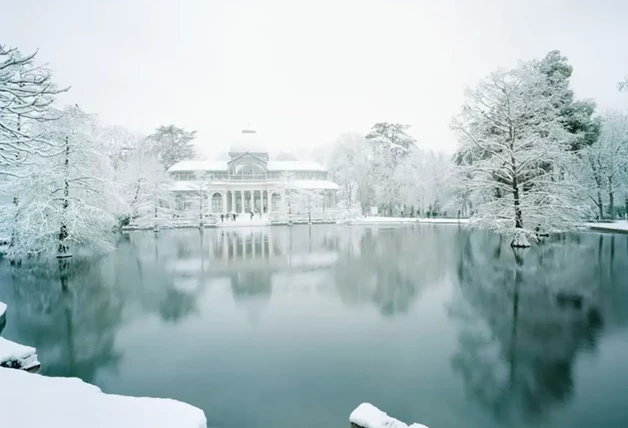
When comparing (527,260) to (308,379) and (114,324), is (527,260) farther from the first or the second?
(114,324)

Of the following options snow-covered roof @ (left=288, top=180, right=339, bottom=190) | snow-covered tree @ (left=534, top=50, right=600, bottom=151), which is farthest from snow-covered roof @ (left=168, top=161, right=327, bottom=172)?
snow-covered tree @ (left=534, top=50, right=600, bottom=151)

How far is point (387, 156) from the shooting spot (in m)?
51.1

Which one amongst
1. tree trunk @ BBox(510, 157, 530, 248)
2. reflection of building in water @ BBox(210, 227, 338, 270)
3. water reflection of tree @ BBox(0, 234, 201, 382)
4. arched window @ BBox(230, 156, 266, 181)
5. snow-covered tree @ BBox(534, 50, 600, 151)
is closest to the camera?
water reflection of tree @ BBox(0, 234, 201, 382)

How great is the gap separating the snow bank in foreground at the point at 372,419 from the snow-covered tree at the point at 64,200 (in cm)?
1630

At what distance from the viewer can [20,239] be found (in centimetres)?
1634

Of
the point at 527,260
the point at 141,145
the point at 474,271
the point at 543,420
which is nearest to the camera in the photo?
the point at 543,420

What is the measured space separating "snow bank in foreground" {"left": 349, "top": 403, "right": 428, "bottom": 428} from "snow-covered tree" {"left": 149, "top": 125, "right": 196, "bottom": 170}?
194 ft

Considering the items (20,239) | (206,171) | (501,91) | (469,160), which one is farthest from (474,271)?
(206,171)

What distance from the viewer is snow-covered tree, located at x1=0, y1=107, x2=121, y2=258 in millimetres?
16141

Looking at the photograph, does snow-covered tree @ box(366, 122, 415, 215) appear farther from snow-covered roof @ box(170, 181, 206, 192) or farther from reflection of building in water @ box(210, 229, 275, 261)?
reflection of building in water @ box(210, 229, 275, 261)

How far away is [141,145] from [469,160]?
47.6 metres

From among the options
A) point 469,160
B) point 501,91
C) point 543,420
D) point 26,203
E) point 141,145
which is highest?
point 141,145

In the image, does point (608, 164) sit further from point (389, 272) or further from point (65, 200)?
point (65, 200)

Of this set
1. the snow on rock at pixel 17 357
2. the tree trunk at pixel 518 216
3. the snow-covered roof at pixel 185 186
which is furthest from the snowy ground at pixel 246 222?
the snow on rock at pixel 17 357
